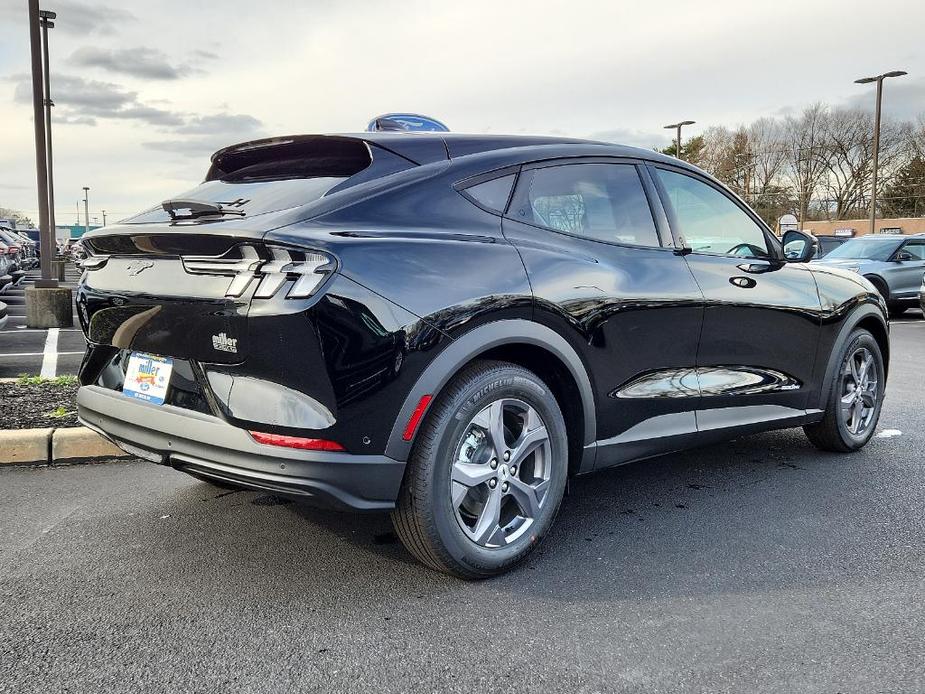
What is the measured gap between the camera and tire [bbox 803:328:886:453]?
15.6 feet

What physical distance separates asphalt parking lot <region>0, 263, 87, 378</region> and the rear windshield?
13595 mm

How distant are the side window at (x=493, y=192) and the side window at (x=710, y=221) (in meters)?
1.03

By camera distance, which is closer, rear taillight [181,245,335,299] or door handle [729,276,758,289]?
rear taillight [181,245,335,299]

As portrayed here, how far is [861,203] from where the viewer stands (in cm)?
5584

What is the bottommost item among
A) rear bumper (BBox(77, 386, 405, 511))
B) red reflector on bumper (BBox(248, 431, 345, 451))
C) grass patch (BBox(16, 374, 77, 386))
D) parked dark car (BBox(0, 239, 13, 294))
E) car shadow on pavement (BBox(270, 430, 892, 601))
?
car shadow on pavement (BBox(270, 430, 892, 601))

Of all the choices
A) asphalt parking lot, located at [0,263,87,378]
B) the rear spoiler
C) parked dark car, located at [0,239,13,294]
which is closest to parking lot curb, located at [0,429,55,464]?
asphalt parking lot, located at [0,263,87,378]

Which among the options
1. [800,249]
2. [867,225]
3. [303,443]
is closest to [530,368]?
[303,443]

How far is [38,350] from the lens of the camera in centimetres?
899

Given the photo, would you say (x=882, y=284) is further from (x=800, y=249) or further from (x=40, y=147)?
(x=40, y=147)

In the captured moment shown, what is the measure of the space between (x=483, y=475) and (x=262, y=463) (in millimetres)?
791

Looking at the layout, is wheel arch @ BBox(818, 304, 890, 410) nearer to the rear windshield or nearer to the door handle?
the door handle

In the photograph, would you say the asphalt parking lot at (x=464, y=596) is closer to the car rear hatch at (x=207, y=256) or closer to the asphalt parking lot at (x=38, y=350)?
the car rear hatch at (x=207, y=256)

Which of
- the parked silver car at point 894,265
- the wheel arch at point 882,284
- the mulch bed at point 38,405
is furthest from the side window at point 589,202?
the wheel arch at point 882,284

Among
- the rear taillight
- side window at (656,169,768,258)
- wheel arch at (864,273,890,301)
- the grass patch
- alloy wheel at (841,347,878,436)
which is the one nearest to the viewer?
the rear taillight
